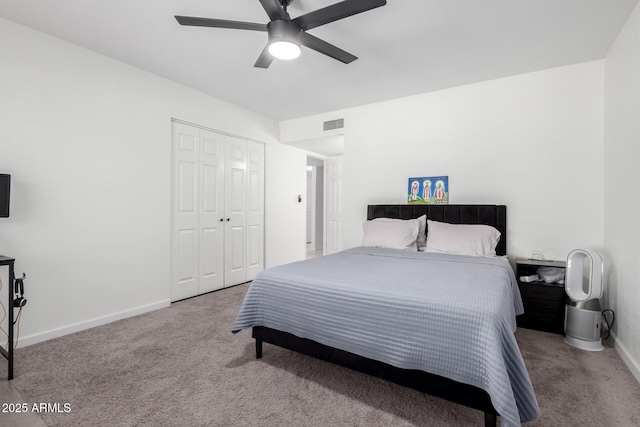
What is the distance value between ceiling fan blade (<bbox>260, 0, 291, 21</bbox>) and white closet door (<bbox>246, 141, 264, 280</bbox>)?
8.87ft

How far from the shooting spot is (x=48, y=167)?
257 cm

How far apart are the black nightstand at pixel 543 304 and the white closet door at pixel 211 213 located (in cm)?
348

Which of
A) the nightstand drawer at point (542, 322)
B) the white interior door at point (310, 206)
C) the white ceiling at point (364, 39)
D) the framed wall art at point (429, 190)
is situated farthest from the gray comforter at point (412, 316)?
the white interior door at point (310, 206)

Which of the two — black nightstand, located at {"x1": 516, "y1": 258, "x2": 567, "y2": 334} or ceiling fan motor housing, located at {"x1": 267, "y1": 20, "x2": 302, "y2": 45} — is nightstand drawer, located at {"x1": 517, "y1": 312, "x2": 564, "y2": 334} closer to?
black nightstand, located at {"x1": 516, "y1": 258, "x2": 567, "y2": 334}

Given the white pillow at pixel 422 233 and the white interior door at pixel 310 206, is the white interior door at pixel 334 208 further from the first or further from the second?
the white pillow at pixel 422 233

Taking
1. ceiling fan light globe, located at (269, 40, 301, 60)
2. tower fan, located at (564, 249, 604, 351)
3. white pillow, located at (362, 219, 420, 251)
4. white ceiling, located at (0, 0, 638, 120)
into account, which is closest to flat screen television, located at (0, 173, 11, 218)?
white ceiling, located at (0, 0, 638, 120)

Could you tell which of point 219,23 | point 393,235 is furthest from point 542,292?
point 219,23

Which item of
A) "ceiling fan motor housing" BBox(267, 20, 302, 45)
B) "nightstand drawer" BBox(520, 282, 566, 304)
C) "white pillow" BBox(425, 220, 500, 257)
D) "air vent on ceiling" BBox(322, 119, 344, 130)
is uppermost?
"air vent on ceiling" BBox(322, 119, 344, 130)

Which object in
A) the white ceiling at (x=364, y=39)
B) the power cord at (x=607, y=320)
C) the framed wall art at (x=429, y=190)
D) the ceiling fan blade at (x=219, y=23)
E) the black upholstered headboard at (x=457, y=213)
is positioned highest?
the white ceiling at (x=364, y=39)

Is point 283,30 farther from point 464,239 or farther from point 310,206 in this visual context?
point 310,206

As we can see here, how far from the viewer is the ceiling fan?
1799 mm

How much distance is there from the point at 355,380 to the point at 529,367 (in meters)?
1.25

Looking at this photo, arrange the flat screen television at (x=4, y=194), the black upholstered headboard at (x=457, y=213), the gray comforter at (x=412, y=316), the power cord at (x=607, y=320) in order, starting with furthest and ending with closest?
the black upholstered headboard at (x=457, y=213) → the power cord at (x=607, y=320) → the flat screen television at (x=4, y=194) → the gray comforter at (x=412, y=316)

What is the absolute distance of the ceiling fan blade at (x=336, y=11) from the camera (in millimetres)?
1750
